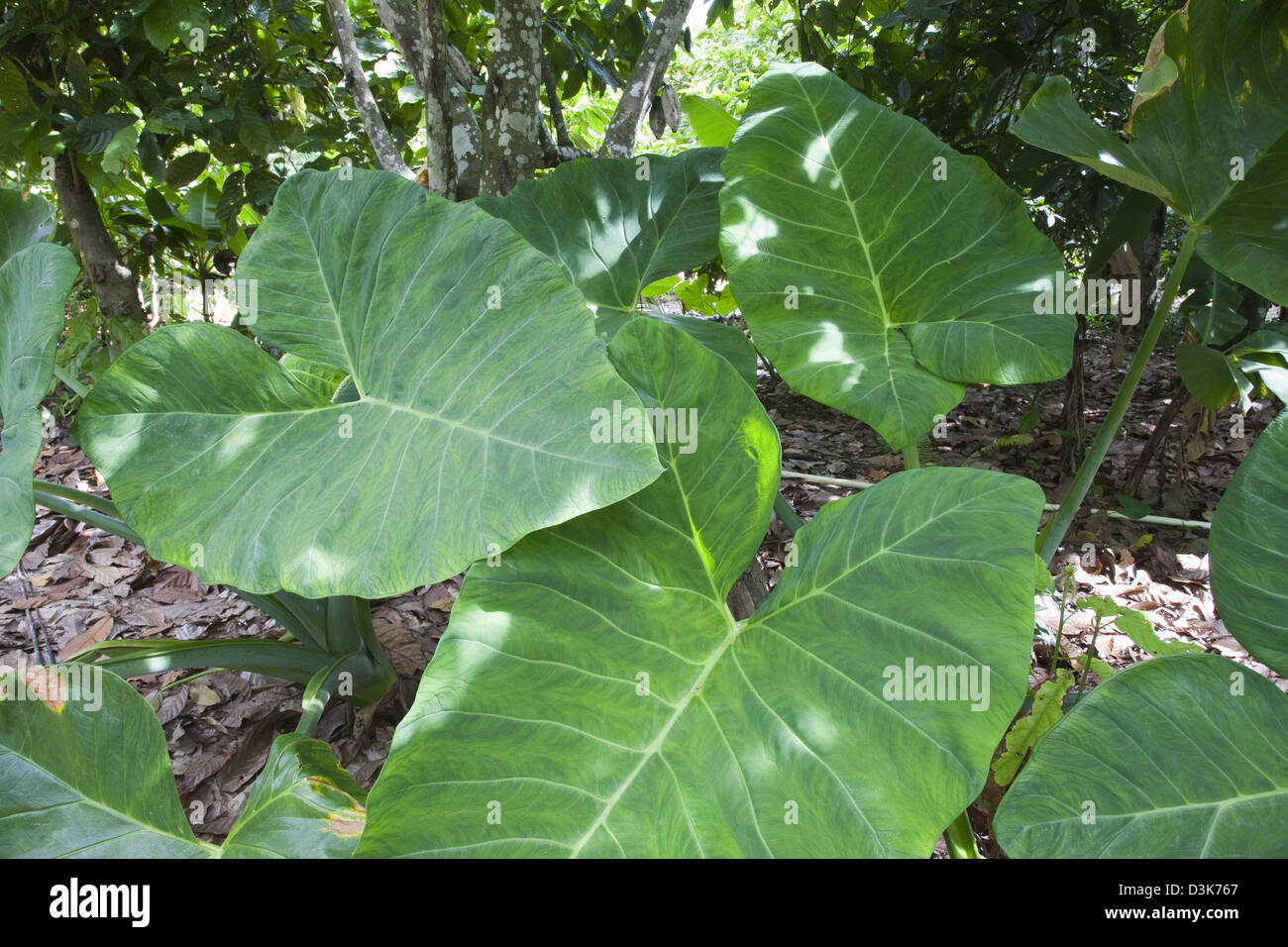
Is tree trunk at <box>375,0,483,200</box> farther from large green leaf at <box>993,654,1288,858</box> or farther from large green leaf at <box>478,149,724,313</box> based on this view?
large green leaf at <box>993,654,1288,858</box>

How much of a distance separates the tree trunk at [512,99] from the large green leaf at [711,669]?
38.8 inches

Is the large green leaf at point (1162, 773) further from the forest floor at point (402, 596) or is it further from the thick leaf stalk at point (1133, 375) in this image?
the forest floor at point (402, 596)

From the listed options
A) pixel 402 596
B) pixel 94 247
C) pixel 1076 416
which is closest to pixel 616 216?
pixel 402 596

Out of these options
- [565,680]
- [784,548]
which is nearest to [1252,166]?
[565,680]

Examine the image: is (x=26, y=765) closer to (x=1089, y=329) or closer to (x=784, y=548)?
(x=784, y=548)

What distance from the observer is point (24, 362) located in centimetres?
84

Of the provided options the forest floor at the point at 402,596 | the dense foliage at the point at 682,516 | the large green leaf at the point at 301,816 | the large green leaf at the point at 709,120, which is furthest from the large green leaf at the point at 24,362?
the large green leaf at the point at 709,120

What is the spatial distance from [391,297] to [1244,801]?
3.41ft

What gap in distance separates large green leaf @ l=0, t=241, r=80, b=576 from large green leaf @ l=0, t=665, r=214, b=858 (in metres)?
0.21

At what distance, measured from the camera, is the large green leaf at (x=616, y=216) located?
4.40ft

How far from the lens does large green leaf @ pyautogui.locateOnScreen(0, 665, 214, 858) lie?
86 centimetres

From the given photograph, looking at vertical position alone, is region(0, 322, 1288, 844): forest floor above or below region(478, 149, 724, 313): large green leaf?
below

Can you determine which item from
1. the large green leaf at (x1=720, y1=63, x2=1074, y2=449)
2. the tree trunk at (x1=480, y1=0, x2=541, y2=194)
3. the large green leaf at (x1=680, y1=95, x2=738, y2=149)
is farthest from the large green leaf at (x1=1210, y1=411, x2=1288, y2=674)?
the tree trunk at (x1=480, y1=0, x2=541, y2=194)

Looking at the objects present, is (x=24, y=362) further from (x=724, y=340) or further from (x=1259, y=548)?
(x=1259, y=548)
